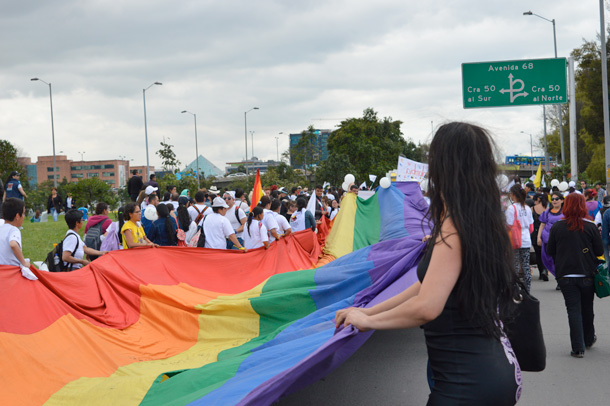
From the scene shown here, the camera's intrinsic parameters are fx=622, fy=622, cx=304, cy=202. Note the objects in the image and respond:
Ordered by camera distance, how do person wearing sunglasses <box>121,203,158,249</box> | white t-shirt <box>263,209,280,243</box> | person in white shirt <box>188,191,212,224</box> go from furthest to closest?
person in white shirt <box>188,191,212,224</box>
white t-shirt <box>263,209,280,243</box>
person wearing sunglasses <box>121,203,158,249</box>

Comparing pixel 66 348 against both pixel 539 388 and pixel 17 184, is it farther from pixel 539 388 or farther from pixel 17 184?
pixel 17 184

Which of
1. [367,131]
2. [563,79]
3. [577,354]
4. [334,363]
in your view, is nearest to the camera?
[334,363]

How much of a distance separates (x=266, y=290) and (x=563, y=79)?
844 inches

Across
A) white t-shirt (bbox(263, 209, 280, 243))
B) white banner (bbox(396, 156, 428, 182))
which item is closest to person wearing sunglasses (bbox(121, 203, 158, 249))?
white t-shirt (bbox(263, 209, 280, 243))

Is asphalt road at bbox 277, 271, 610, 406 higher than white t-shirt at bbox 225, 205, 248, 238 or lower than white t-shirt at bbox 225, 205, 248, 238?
lower

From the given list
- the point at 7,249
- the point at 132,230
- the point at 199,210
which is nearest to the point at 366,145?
the point at 199,210

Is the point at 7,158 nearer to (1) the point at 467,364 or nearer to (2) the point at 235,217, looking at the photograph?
(2) the point at 235,217

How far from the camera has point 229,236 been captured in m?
11.0

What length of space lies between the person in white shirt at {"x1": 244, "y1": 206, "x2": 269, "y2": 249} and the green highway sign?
16.3 meters

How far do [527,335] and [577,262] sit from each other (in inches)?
193

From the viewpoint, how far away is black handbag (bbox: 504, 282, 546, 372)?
3.10 metres

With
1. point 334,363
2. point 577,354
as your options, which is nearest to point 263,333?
point 334,363

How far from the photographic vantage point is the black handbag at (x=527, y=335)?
3096 mm

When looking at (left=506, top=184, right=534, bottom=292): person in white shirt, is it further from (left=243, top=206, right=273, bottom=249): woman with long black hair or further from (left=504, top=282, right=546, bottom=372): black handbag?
(left=504, top=282, right=546, bottom=372): black handbag
